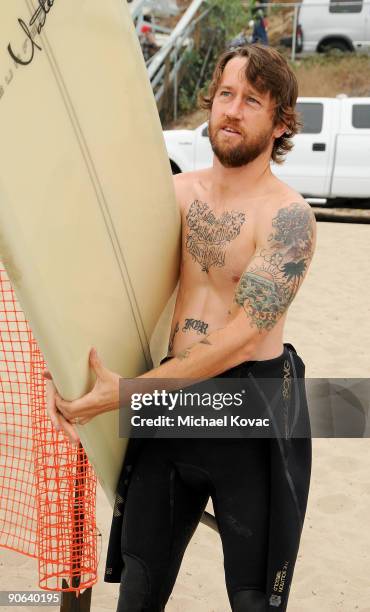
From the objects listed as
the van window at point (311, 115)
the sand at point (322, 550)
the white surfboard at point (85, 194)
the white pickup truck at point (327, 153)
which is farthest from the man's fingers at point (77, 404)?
the van window at point (311, 115)

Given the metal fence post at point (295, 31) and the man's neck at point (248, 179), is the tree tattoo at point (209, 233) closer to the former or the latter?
the man's neck at point (248, 179)

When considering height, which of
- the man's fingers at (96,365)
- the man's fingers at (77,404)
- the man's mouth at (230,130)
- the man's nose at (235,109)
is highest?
A: the man's nose at (235,109)

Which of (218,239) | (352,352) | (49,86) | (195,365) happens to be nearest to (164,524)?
(195,365)

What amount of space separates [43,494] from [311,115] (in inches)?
338

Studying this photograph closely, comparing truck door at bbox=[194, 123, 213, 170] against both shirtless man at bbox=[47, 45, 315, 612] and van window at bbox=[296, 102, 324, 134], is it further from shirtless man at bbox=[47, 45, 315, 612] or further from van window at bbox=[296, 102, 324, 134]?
shirtless man at bbox=[47, 45, 315, 612]

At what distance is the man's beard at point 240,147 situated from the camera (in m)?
1.99

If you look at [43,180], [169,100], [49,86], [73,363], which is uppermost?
[49,86]

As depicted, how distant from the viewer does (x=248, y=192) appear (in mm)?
2062

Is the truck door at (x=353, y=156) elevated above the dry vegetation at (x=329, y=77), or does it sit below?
above

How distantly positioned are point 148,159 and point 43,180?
0.51 meters

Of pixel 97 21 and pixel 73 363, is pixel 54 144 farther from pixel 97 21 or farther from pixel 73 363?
pixel 73 363

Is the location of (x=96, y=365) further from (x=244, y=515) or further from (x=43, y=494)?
(x=43, y=494)

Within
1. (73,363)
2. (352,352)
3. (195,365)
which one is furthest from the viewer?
(352,352)

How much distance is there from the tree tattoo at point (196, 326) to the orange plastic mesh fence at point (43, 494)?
540mm
